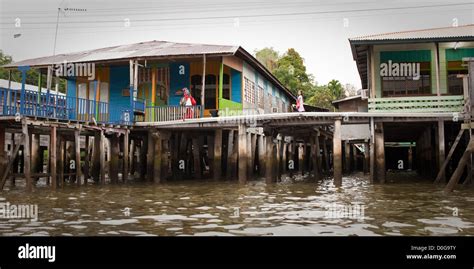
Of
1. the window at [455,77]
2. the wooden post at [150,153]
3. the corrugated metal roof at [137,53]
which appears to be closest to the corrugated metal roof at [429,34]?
the window at [455,77]

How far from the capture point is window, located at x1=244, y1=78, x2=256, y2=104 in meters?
22.8

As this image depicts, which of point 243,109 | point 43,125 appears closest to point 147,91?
point 243,109

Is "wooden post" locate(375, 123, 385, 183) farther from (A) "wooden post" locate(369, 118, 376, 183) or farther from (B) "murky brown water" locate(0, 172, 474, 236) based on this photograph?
(B) "murky brown water" locate(0, 172, 474, 236)

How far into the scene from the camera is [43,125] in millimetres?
15188

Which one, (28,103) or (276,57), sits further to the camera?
(276,57)

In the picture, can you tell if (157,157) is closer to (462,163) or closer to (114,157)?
(114,157)

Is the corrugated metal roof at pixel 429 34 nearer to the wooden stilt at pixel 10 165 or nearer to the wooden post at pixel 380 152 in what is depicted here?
the wooden post at pixel 380 152

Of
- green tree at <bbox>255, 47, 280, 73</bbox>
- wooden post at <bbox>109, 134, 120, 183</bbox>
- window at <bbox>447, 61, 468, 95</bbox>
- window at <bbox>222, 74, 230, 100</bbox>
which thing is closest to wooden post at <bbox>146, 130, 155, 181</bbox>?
wooden post at <bbox>109, 134, 120, 183</bbox>

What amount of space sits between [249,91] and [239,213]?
1418 cm

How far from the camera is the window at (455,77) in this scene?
727 inches
